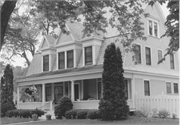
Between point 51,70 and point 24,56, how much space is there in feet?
58.7

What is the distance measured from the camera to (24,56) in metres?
43.9

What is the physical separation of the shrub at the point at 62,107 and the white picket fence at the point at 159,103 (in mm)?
5207

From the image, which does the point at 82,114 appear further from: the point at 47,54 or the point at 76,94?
the point at 47,54

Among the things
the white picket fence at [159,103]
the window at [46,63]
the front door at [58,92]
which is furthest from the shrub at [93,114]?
the window at [46,63]

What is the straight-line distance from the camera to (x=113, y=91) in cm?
1745

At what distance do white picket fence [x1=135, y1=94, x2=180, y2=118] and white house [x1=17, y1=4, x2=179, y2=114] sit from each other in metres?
0.65

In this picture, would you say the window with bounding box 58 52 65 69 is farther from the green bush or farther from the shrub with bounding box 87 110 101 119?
the shrub with bounding box 87 110 101 119

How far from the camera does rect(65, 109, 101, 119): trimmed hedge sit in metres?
18.2

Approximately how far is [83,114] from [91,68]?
15.0ft

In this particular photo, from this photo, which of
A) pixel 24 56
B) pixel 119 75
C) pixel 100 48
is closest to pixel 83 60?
pixel 100 48

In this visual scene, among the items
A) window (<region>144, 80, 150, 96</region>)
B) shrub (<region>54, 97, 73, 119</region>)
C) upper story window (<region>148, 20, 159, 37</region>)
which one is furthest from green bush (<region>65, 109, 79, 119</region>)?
upper story window (<region>148, 20, 159, 37</region>)

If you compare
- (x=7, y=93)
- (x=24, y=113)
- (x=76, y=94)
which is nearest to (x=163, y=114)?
(x=76, y=94)

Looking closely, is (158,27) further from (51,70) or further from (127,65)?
(51,70)

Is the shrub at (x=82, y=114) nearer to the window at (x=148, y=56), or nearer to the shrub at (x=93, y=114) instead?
the shrub at (x=93, y=114)
